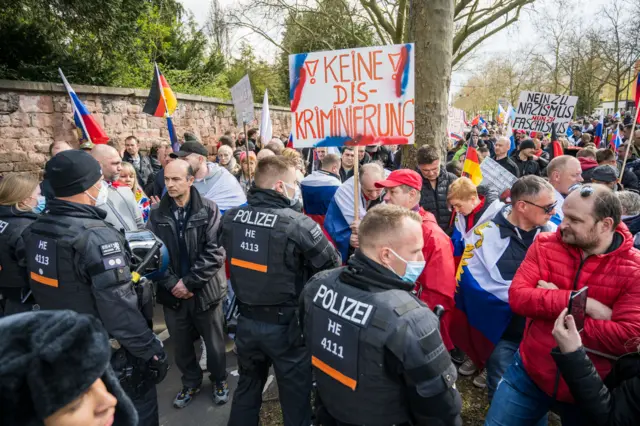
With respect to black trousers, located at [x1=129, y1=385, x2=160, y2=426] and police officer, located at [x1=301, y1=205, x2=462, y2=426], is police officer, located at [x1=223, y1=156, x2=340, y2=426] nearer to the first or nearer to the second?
black trousers, located at [x1=129, y1=385, x2=160, y2=426]

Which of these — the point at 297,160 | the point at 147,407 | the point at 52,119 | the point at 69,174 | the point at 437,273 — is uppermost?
the point at 52,119

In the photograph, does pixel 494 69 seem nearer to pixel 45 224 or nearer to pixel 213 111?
pixel 213 111

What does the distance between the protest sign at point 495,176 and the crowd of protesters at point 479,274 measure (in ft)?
0.39

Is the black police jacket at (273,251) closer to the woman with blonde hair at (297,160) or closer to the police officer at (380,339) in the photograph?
the police officer at (380,339)

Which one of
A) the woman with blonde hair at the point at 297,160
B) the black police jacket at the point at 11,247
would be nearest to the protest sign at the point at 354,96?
the woman with blonde hair at the point at 297,160

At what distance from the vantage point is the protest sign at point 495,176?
4.27 m

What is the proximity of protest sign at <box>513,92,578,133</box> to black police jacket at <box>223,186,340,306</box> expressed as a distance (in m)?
6.95

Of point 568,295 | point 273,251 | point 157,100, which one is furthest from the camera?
point 157,100

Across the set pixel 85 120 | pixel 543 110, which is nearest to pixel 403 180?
pixel 85 120

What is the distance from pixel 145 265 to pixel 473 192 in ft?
9.55

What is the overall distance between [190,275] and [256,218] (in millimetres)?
964

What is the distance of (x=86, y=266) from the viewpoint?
7.92 ft

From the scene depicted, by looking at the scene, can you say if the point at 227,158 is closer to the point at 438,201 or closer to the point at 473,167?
the point at 438,201

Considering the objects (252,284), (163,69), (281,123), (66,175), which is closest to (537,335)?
(252,284)
